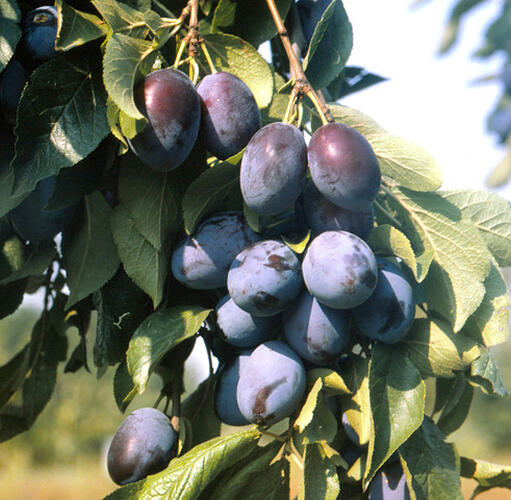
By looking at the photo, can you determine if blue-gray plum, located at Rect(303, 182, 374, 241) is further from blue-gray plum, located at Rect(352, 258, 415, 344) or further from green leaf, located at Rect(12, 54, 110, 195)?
green leaf, located at Rect(12, 54, 110, 195)

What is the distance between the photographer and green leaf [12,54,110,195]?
1.53ft

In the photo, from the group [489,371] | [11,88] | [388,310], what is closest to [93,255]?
[11,88]

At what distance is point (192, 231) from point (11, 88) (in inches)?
8.4

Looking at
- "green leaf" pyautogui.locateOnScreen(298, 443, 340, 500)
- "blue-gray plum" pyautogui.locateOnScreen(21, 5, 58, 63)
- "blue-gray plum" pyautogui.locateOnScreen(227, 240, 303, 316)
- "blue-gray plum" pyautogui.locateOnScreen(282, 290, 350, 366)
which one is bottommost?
"green leaf" pyautogui.locateOnScreen(298, 443, 340, 500)

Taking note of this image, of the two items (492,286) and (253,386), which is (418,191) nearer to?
(492,286)

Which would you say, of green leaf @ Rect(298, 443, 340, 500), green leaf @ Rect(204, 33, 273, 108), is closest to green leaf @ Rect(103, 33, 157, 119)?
green leaf @ Rect(204, 33, 273, 108)

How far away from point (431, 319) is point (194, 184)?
26cm

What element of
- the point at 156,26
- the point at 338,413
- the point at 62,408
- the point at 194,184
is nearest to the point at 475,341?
the point at 338,413

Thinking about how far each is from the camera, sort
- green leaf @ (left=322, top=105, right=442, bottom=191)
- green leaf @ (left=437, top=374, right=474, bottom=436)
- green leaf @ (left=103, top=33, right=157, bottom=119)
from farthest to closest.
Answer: green leaf @ (left=437, top=374, right=474, bottom=436), green leaf @ (left=322, top=105, right=442, bottom=191), green leaf @ (left=103, top=33, right=157, bottom=119)

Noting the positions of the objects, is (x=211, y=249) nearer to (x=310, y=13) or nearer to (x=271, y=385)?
(x=271, y=385)

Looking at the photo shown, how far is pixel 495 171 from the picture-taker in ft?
6.80

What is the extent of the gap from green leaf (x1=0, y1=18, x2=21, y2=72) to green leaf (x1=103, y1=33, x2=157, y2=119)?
11cm

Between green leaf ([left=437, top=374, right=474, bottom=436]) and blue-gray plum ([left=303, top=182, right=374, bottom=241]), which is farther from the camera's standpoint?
green leaf ([left=437, top=374, right=474, bottom=436])

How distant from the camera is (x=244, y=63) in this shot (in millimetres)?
569
